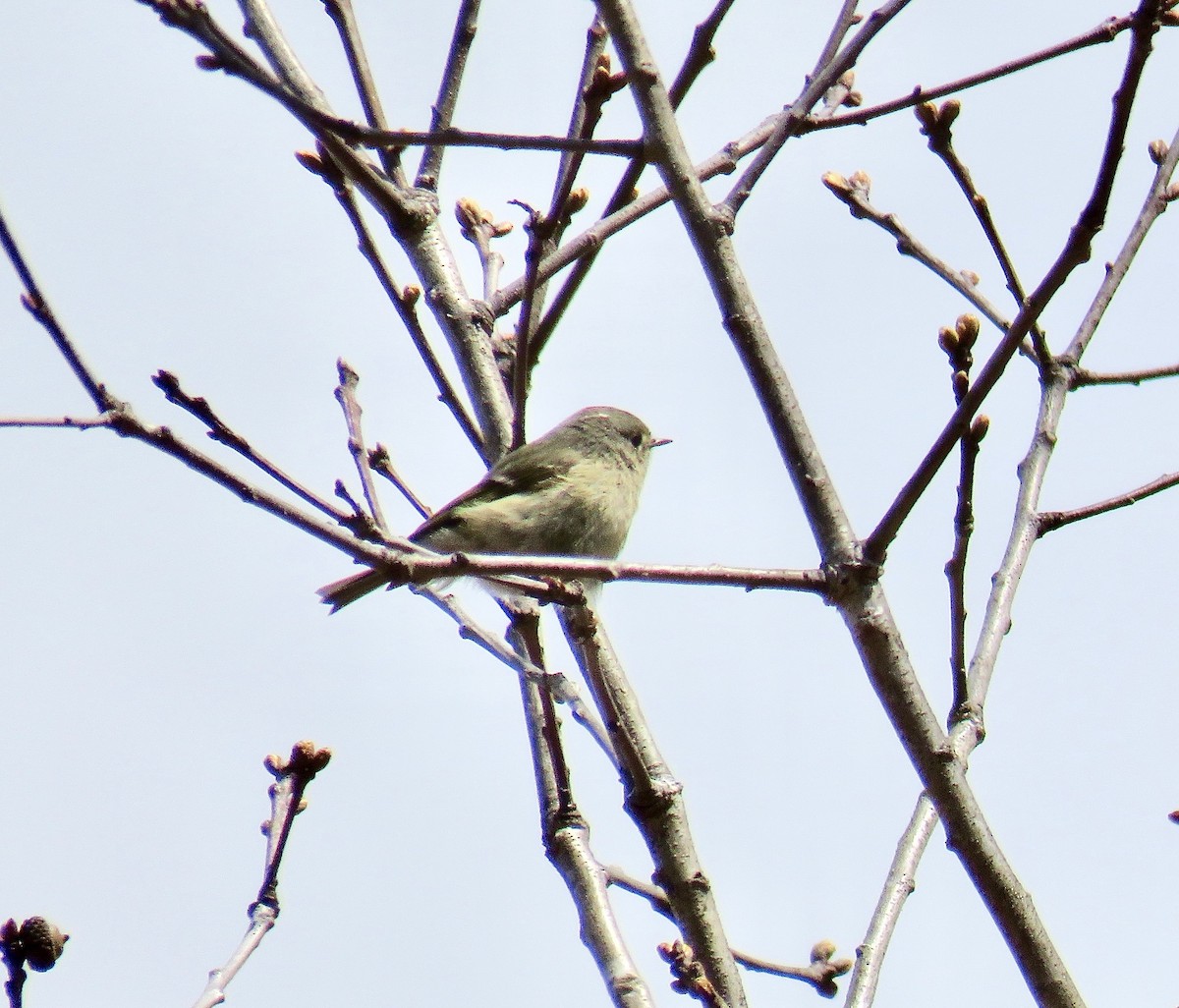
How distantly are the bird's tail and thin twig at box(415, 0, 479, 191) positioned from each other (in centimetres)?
134

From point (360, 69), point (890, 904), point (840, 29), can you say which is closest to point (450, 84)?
point (360, 69)

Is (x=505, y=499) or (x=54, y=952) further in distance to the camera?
(x=505, y=499)

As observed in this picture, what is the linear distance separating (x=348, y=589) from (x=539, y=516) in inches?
28.6

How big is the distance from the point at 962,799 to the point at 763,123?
2.04 metres

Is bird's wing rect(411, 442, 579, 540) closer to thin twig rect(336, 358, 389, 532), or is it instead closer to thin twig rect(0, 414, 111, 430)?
thin twig rect(336, 358, 389, 532)

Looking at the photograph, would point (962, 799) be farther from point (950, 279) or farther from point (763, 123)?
point (763, 123)

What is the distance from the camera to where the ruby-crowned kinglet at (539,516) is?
4594 mm

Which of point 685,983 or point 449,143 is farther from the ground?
point 449,143

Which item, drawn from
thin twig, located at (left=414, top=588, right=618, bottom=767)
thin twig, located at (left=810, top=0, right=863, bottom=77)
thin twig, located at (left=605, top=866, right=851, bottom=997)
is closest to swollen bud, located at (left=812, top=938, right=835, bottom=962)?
thin twig, located at (left=605, top=866, right=851, bottom=997)

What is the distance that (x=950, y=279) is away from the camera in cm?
321

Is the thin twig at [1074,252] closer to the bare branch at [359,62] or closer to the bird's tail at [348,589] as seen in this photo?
the bare branch at [359,62]

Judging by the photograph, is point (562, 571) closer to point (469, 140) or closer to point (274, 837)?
point (469, 140)

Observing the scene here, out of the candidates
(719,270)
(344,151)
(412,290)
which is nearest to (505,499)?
(412,290)

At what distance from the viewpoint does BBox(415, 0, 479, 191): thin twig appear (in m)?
3.47
